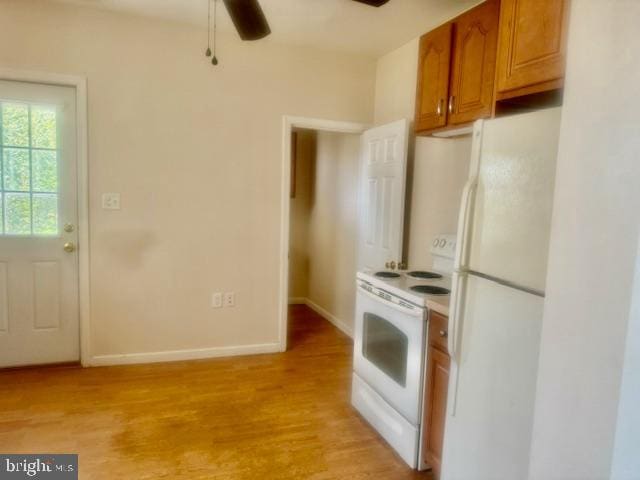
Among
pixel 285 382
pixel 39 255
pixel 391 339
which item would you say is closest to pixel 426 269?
pixel 391 339

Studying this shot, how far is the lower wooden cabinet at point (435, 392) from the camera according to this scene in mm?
1857

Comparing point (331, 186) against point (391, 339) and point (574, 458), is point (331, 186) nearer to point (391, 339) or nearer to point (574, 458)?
point (391, 339)

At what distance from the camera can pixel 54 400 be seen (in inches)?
101

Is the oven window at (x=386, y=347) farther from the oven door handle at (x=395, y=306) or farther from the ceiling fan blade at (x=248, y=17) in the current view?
the ceiling fan blade at (x=248, y=17)

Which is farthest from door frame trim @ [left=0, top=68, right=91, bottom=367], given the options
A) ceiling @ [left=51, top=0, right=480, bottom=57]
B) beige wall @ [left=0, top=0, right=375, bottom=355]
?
ceiling @ [left=51, top=0, right=480, bottom=57]

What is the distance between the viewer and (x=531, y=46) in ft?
5.46

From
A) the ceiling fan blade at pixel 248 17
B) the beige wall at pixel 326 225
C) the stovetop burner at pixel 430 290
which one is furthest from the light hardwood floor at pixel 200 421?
the ceiling fan blade at pixel 248 17

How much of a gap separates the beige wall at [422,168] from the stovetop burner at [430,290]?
62cm

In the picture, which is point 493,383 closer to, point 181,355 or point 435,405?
point 435,405

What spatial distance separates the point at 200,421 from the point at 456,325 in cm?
161

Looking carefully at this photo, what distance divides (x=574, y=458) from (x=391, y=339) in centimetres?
117

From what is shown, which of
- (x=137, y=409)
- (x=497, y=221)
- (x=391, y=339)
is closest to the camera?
(x=497, y=221)

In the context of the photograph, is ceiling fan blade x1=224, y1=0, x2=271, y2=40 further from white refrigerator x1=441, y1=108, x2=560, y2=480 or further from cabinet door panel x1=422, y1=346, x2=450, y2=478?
cabinet door panel x1=422, y1=346, x2=450, y2=478

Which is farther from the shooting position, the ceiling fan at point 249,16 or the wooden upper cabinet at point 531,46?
the ceiling fan at point 249,16
